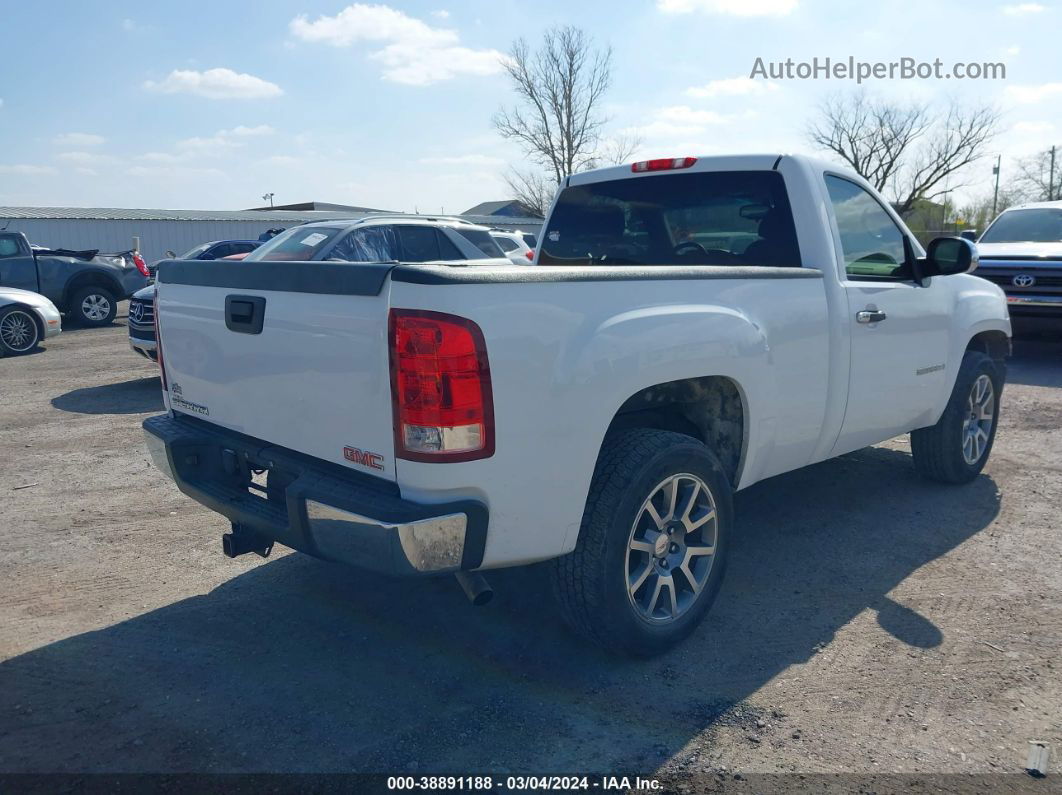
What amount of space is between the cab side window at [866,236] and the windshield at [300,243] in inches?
220

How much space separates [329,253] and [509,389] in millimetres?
6822

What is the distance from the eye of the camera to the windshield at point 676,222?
169 inches

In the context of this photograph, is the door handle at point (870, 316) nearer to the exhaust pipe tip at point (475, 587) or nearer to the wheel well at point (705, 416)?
the wheel well at point (705, 416)

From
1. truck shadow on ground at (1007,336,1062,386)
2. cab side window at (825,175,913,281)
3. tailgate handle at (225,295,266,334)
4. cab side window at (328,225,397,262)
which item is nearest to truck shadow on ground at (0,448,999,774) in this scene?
tailgate handle at (225,295,266,334)

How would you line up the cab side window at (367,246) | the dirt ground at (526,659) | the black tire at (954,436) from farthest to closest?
the cab side window at (367,246) → the black tire at (954,436) → the dirt ground at (526,659)

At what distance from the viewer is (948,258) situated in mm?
4699

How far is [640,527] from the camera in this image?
331 centimetres

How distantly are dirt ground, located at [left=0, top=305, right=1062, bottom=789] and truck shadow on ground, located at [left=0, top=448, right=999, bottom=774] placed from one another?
11 millimetres

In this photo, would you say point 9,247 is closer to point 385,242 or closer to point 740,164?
point 385,242

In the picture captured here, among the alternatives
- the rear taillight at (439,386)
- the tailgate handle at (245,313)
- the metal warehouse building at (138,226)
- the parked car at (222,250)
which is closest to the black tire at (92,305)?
the parked car at (222,250)

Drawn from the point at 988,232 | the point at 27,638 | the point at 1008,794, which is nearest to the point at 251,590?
the point at 27,638

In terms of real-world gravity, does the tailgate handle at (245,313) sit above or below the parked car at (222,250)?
below

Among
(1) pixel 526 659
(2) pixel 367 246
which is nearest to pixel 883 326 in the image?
(1) pixel 526 659

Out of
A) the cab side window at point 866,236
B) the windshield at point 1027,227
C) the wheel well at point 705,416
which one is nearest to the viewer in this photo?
the wheel well at point 705,416
